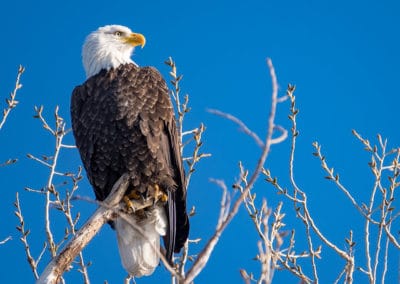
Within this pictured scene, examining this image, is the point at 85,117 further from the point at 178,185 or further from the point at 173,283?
the point at 173,283

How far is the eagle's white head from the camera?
217 inches

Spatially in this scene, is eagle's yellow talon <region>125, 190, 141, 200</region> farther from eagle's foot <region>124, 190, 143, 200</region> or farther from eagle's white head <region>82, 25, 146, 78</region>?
eagle's white head <region>82, 25, 146, 78</region>

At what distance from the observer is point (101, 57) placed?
5578 millimetres

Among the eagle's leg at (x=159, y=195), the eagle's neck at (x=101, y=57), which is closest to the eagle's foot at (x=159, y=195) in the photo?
the eagle's leg at (x=159, y=195)

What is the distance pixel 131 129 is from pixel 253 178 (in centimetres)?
297

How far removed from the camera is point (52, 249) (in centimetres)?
479

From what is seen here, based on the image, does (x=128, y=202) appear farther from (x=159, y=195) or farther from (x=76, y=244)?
(x=76, y=244)

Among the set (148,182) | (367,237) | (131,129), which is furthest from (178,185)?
(367,237)

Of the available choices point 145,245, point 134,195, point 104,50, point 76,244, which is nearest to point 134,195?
point 134,195

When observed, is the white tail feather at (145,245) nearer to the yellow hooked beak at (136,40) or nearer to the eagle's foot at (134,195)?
the eagle's foot at (134,195)

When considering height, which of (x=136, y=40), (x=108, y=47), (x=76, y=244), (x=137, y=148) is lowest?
(x=76, y=244)

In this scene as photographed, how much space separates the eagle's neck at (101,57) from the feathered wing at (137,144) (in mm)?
217

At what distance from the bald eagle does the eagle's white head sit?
147mm

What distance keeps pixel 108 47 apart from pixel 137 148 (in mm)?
1137
